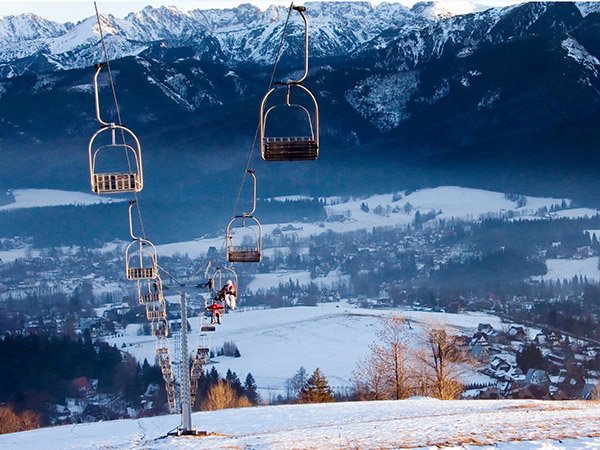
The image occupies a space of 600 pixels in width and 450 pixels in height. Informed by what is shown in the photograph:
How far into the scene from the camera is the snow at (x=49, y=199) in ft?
523

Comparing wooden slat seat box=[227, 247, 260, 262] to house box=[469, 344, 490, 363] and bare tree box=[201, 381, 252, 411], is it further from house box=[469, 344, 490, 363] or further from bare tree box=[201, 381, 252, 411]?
house box=[469, 344, 490, 363]

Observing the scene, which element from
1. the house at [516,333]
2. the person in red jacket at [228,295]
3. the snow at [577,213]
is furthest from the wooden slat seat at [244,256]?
the snow at [577,213]

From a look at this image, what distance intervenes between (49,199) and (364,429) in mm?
162812

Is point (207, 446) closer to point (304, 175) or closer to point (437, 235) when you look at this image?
point (437, 235)

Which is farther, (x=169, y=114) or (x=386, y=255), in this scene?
(x=169, y=114)

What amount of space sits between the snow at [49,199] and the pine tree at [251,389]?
374ft

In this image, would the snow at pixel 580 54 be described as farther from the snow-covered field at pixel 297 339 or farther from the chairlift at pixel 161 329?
the chairlift at pixel 161 329

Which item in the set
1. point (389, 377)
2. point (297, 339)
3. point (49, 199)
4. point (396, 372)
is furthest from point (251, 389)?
point (49, 199)

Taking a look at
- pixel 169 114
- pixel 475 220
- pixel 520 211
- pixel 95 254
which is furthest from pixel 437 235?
pixel 169 114

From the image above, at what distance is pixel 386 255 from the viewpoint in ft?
358

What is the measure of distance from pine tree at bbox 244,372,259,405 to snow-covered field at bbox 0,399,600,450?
15987mm

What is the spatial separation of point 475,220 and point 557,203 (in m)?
18.2

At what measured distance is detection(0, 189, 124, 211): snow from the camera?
15950 centimetres

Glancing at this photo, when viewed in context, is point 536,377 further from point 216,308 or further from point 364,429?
point 216,308
